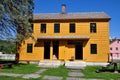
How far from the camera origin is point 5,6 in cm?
2405

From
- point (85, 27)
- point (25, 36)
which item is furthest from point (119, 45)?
point (25, 36)

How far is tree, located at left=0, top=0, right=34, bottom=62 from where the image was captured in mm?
23984

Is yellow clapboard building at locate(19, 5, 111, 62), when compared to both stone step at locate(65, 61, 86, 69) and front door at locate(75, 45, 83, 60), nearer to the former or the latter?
front door at locate(75, 45, 83, 60)

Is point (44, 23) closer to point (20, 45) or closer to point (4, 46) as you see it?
point (20, 45)

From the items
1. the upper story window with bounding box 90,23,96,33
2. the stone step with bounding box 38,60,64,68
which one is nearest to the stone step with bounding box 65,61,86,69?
the stone step with bounding box 38,60,64,68

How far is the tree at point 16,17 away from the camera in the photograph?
23984 mm

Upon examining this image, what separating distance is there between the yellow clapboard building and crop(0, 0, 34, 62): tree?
4.70m

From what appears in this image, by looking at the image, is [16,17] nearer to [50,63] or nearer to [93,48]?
[50,63]

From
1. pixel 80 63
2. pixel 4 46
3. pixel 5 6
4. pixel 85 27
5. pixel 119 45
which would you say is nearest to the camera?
pixel 5 6

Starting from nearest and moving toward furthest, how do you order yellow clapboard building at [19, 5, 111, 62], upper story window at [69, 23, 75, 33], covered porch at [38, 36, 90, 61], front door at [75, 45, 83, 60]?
1. yellow clapboard building at [19, 5, 111, 62]
2. covered porch at [38, 36, 90, 61]
3. front door at [75, 45, 83, 60]
4. upper story window at [69, 23, 75, 33]

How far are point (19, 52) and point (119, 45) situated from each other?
64111mm

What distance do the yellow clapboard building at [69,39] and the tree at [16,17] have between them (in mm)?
4705

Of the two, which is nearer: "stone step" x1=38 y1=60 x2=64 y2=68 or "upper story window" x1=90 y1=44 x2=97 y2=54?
"stone step" x1=38 y1=60 x2=64 y2=68

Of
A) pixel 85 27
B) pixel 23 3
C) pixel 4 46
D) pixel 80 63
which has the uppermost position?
pixel 23 3
